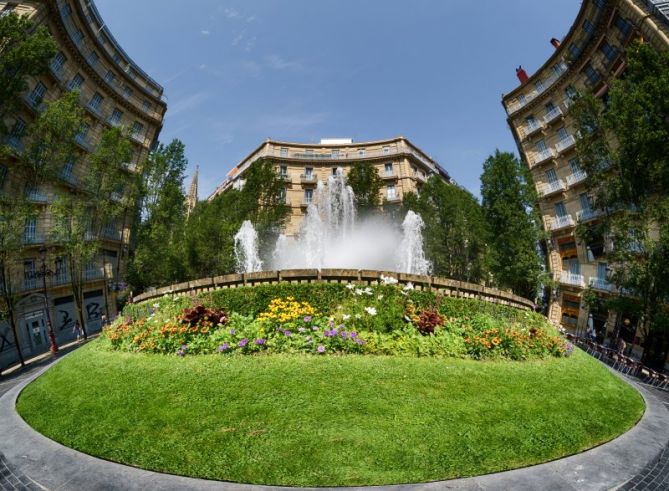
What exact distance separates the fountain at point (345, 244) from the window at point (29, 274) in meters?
12.9

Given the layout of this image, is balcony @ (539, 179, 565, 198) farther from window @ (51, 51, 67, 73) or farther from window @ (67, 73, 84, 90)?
window @ (51, 51, 67, 73)

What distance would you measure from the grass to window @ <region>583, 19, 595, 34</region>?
27.8m

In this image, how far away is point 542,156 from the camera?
103 ft

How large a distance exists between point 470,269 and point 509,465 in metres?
29.4

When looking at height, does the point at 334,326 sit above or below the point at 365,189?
below

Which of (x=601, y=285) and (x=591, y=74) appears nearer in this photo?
(x=601, y=285)

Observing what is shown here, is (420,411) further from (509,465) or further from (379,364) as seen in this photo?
(379,364)

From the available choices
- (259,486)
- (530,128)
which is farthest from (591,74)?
(259,486)

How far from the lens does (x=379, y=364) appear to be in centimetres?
725

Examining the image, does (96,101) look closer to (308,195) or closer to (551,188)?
(308,195)

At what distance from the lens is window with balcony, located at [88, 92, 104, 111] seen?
28517 millimetres

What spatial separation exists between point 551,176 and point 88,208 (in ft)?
122

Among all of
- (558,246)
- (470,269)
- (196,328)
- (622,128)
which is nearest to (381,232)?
(470,269)

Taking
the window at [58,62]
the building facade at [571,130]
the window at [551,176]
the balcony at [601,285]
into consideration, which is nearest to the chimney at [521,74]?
the building facade at [571,130]
